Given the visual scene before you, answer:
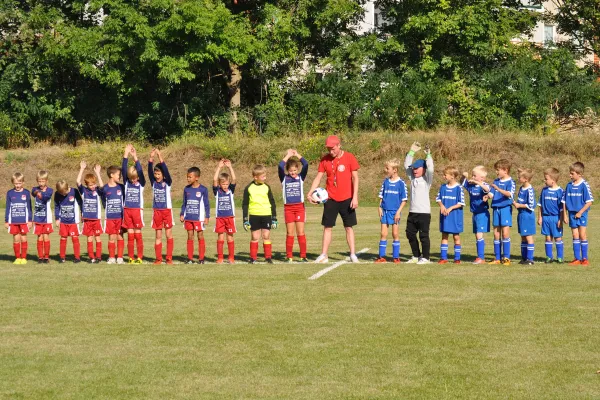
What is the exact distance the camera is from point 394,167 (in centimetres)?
1673

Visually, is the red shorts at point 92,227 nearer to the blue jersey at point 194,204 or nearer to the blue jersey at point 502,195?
the blue jersey at point 194,204

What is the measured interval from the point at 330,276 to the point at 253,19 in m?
30.8

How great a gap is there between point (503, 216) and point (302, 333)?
754 centimetres

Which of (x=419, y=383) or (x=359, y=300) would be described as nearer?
(x=419, y=383)

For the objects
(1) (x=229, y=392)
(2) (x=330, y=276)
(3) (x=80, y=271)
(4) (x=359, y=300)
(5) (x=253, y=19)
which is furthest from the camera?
(5) (x=253, y=19)

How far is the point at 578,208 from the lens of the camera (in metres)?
16.6

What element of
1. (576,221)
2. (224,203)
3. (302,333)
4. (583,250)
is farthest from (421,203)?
(302,333)

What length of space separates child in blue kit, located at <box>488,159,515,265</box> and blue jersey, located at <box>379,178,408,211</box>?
1.56 metres

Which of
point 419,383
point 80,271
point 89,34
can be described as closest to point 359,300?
point 419,383

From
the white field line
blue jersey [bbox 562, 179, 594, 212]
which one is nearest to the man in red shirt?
the white field line

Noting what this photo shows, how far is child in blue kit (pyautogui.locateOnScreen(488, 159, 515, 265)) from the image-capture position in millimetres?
16703

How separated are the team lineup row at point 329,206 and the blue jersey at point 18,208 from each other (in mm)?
19

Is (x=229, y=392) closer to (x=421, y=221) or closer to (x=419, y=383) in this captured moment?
(x=419, y=383)

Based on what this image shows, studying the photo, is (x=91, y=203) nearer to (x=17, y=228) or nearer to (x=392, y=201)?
(x=17, y=228)
